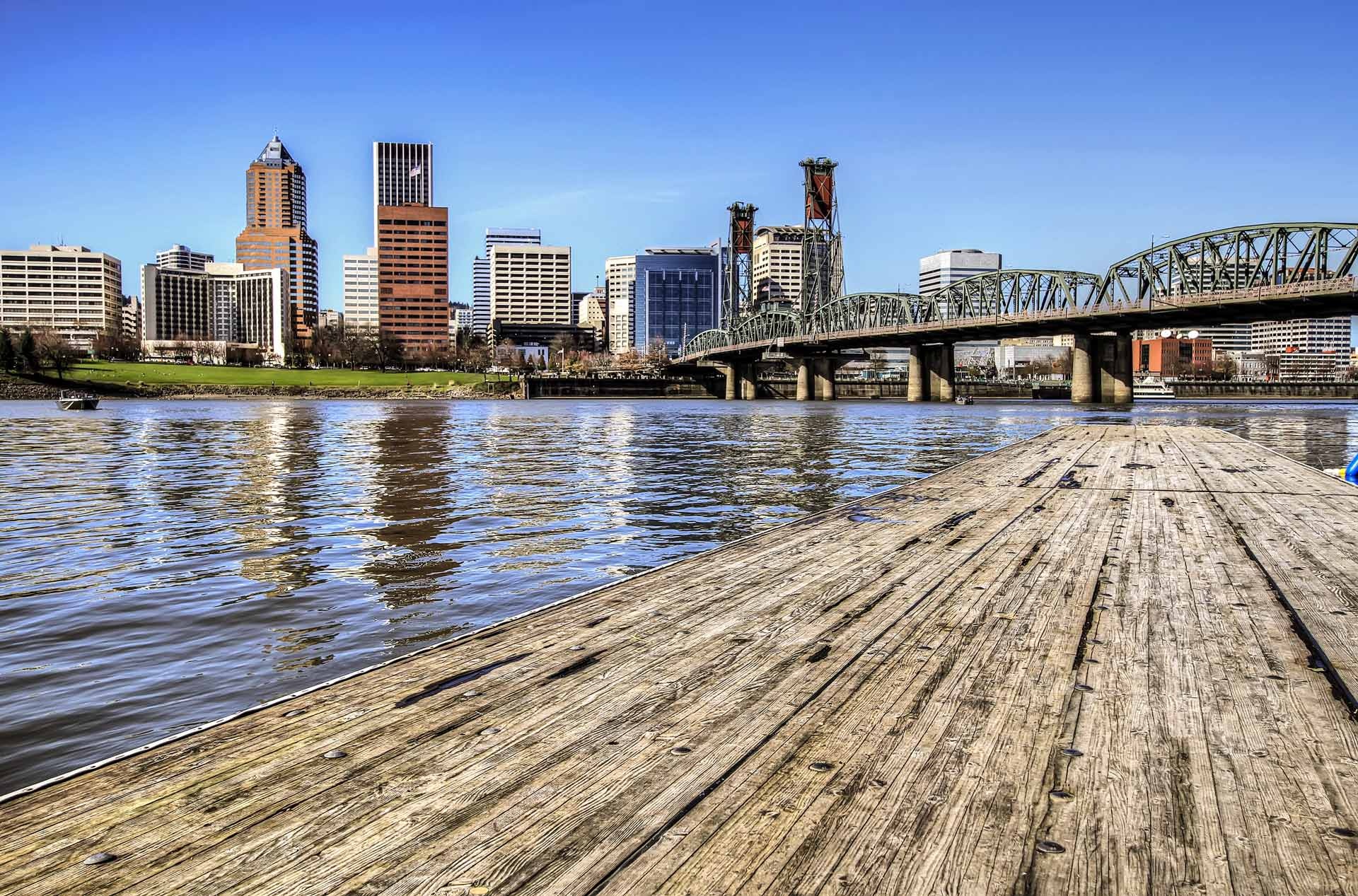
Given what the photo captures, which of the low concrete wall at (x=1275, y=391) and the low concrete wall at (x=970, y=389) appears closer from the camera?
the low concrete wall at (x=970, y=389)

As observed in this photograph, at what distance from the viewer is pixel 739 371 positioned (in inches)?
7485

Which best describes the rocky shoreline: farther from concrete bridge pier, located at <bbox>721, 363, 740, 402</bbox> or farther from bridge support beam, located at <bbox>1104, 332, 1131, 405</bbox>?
bridge support beam, located at <bbox>1104, 332, 1131, 405</bbox>

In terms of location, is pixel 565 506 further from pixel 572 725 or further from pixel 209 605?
pixel 572 725

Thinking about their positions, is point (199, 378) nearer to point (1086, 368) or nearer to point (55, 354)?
point (55, 354)

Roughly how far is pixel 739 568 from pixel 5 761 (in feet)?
19.0

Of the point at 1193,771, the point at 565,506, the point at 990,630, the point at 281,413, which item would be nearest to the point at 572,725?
the point at 1193,771

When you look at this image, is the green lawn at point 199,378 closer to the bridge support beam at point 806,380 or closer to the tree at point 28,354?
the tree at point 28,354

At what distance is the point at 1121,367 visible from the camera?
11956cm

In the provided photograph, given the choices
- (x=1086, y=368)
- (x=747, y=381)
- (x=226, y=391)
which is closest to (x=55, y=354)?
(x=226, y=391)

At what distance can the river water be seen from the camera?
7836mm

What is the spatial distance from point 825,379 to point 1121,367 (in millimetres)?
58936

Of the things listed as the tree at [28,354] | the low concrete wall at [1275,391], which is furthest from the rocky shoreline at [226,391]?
the low concrete wall at [1275,391]

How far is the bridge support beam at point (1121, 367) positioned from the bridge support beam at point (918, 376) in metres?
36.3

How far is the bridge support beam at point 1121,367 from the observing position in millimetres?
118688
